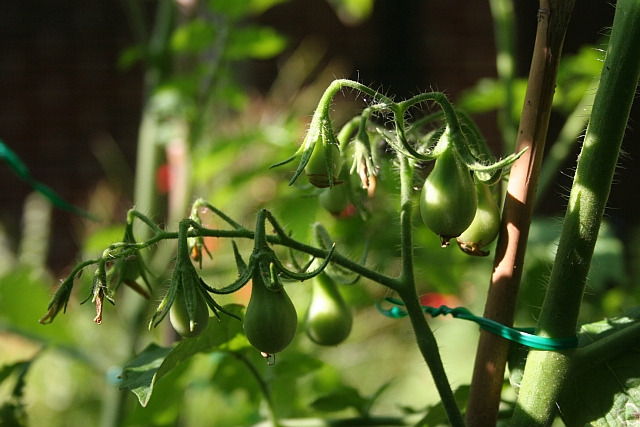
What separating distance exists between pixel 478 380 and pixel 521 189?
0.49ft

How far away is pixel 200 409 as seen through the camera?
86.0 inches

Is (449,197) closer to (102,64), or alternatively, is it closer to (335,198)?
(335,198)

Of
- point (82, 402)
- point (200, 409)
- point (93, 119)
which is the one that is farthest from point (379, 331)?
point (93, 119)

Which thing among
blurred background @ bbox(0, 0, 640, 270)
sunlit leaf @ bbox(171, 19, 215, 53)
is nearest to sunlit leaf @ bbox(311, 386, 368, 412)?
sunlit leaf @ bbox(171, 19, 215, 53)

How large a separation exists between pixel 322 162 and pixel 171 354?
0.61ft

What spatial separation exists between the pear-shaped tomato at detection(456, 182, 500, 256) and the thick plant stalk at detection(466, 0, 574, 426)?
0.01 metres

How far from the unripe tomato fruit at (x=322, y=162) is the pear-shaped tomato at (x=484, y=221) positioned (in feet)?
0.37

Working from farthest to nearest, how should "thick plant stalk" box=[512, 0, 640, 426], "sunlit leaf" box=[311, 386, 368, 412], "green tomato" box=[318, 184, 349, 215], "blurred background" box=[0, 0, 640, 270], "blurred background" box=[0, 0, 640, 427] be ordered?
"blurred background" box=[0, 0, 640, 270], "blurred background" box=[0, 0, 640, 427], "sunlit leaf" box=[311, 386, 368, 412], "green tomato" box=[318, 184, 349, 215], "thick plant stalk" box=[512, 0, 640, 426]

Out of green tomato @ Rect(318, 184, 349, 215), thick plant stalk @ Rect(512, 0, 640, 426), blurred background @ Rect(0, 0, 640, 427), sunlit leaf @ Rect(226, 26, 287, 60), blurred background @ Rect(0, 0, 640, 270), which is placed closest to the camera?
thick plant stalk @ Rect(512, 0, 640, 426)

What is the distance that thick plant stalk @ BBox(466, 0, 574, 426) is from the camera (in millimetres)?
473

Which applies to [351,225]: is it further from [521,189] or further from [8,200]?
[8,200]

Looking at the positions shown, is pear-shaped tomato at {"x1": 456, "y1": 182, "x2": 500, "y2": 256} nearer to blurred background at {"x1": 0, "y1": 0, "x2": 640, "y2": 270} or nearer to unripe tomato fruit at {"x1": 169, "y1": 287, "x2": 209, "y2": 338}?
unripe tomato fruit at {"x1": 169, "y1": 287, "x2": 209, "y2": 338}

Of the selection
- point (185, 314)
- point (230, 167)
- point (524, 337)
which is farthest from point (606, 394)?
point (230, 167)

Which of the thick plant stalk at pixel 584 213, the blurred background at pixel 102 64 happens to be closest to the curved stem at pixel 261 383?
the thick plant stalk at pixel 584 213
